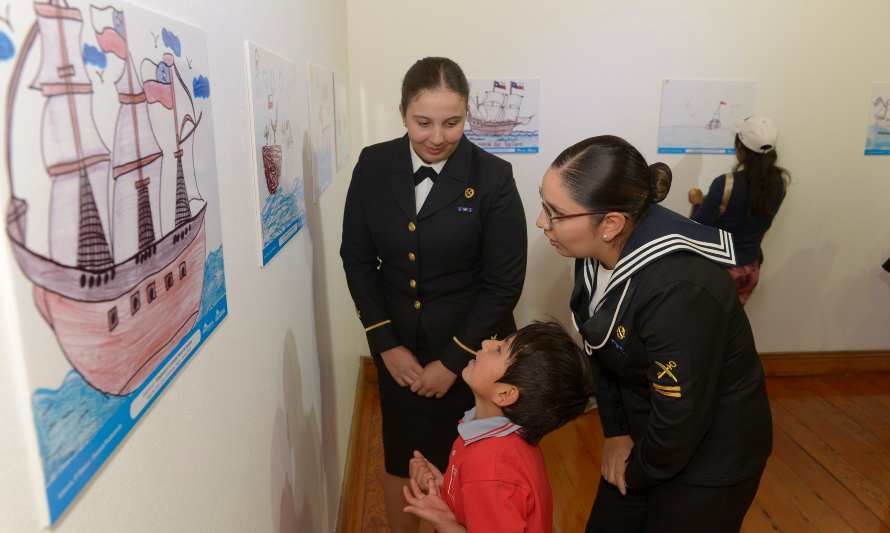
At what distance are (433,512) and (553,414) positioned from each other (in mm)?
335

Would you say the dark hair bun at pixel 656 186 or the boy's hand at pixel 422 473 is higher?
the dark hair bun at pixel 656 186

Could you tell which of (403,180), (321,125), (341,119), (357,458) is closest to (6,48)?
(403,180)

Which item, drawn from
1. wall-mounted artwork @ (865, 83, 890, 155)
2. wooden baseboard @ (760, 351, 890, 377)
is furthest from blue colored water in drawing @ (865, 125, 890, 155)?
wooden baseboard @ (760, 351, 890, 377)

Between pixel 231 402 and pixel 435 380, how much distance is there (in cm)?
82

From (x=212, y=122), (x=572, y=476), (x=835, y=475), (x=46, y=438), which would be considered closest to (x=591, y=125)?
(x=572, y=476)

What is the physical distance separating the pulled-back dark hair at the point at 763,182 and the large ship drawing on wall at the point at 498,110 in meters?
1.18

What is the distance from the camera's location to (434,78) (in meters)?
1.60

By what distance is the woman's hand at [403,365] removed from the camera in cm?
187

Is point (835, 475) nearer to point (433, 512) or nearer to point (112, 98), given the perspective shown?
point (433, 512)

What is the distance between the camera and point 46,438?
20.3 inches

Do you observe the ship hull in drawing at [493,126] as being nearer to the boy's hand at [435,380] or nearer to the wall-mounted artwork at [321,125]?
the wall-mounted artwork at [321,125]

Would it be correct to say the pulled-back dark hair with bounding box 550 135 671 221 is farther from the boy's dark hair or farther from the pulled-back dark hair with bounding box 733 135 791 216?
the pulled-back dark hair with bounding box 733 135 791 216

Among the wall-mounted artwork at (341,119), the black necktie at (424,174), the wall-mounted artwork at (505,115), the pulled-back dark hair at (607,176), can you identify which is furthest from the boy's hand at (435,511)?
the wall-mounted artwork at (505,115)

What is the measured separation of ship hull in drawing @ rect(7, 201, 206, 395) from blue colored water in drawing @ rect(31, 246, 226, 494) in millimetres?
12
